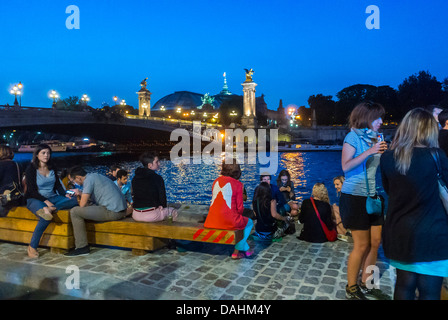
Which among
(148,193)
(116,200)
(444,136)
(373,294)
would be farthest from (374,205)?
(116,200)

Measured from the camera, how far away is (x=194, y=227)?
4.99 m

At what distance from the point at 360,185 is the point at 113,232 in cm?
379

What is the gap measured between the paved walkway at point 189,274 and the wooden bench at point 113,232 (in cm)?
20

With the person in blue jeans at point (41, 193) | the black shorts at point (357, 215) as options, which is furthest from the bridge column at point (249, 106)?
the black shorts at point (357, 215)

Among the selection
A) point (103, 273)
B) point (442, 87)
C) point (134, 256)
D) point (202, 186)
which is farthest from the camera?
point (442, 87)

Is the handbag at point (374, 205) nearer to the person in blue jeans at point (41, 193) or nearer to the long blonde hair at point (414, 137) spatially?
the long blonde hair at point (414, 137)

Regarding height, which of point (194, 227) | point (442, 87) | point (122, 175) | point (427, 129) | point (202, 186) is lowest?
point (202, 186)

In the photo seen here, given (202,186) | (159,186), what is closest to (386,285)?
(159,186)

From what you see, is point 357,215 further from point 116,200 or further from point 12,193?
point 12,193

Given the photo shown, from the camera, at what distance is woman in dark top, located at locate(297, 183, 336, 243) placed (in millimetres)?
5816

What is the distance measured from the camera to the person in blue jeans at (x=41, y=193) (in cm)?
538

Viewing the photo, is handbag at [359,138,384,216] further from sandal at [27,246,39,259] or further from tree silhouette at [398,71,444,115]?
tree silhouette at [398,71,444,115]

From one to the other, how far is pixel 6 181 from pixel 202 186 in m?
16.8
